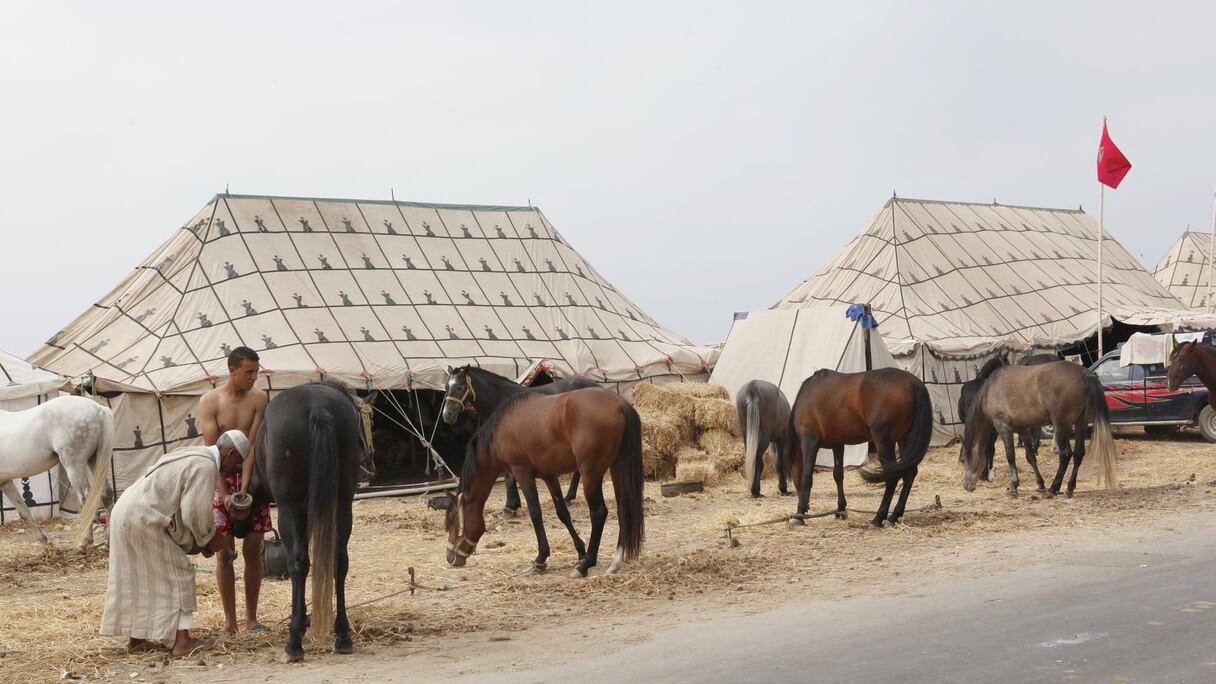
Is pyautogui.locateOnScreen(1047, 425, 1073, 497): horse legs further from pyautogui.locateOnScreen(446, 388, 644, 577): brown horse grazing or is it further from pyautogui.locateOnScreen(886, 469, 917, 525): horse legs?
pyautogui.locateOnScreen(446, 388, 644, 577): brown horse grazing

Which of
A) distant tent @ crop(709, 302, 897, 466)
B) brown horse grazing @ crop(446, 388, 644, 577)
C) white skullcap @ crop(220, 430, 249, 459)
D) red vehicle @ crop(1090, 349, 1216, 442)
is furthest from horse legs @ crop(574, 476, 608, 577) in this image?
red vehicle @ crop(1090, 349, 1216, 442)

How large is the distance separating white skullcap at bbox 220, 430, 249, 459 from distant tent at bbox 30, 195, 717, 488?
10069 millimetres

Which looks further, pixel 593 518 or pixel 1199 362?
pixel 1199 362

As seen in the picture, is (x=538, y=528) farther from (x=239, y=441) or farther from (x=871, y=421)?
(x=871, y=421)

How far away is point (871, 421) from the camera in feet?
38.7

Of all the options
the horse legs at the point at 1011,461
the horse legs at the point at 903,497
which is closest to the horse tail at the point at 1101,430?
the horse legs at the point at 1011,461

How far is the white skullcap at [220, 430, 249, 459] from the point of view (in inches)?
268

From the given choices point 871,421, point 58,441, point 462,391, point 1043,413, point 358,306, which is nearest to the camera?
point 462,391

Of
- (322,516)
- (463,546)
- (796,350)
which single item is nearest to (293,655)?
(322,516)

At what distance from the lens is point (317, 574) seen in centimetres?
644

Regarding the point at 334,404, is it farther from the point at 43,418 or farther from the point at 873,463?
the point at 873,463

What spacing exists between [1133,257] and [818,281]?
32.0 ft

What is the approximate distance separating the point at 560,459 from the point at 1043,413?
6825mm

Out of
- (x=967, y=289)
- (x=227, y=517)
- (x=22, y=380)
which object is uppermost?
(x=967, y=289)
